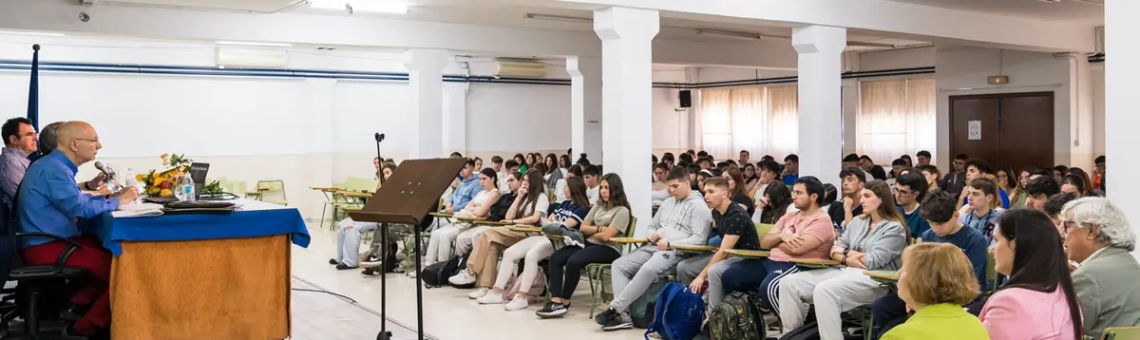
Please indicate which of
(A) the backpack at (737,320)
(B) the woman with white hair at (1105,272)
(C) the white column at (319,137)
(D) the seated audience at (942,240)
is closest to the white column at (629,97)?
(A) the backpack at (737,320)

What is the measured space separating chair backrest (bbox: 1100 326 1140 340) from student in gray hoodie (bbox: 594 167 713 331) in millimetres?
3455

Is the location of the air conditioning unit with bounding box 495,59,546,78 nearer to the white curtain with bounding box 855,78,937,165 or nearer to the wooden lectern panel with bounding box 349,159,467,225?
the white curtain with bounding box 855,78,937,165

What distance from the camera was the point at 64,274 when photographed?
199 inches

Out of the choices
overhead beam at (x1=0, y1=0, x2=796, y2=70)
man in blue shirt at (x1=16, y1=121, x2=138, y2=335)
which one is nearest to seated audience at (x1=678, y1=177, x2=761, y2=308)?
man in blue shirt at (x1=16, y1=121, x2=138, y2=335)

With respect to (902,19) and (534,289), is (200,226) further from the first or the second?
(902,19)

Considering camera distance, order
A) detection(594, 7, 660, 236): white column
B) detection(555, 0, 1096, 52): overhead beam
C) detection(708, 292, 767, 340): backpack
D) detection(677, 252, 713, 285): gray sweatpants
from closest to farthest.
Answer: detection(708, 292, 767, 340): backpack, detection(677, 252, 713, 285): gray sweatpants, detection(594, 7, 660, 236): white column, detection(555, 0, 1096, 52): overhead beam

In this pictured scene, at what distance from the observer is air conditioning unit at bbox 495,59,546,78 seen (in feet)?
55.9

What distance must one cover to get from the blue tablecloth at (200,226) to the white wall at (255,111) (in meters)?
9.09

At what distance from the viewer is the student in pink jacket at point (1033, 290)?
3076 mm

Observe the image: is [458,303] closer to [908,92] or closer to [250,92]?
[250,92]

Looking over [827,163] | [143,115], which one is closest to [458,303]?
[827,163]

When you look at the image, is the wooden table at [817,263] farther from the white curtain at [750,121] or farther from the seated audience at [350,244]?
the white curtain at [750,121]

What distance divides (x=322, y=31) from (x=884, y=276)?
7651 millimetres

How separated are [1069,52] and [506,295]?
9.64 m
